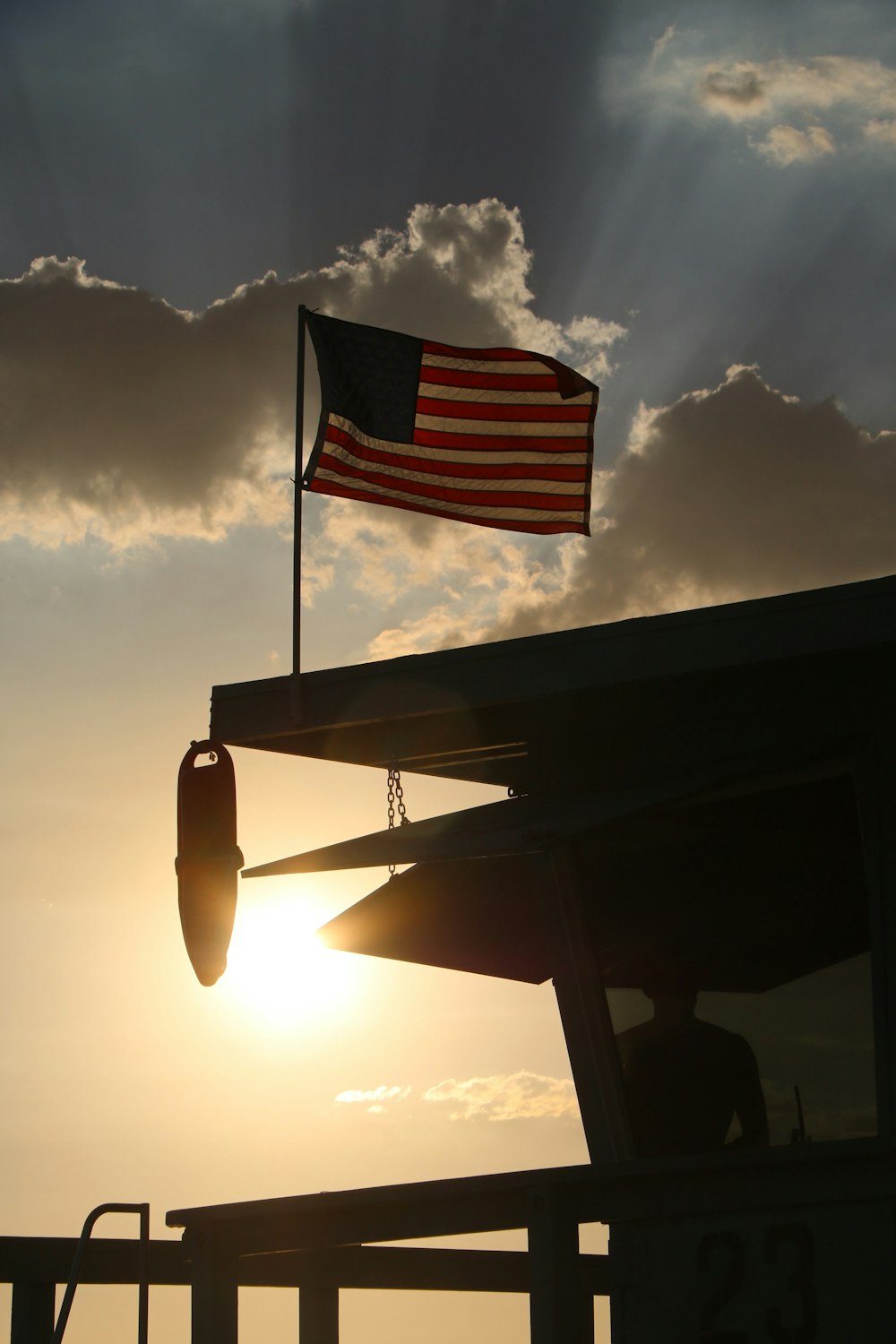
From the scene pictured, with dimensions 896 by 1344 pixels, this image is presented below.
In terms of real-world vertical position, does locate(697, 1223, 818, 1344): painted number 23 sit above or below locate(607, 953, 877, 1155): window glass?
below

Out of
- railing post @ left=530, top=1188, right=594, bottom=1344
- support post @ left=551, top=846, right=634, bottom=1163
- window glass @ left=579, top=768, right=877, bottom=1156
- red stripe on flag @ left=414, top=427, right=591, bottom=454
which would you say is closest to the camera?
railing post @ left=530, top=1188, right=594, bottom=1344

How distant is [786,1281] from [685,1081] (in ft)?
7.80

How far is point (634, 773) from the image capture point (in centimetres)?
870

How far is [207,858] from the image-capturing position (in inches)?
344

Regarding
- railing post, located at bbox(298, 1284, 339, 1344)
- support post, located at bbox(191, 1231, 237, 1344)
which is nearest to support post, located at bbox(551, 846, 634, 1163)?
railing post, located at bbox(298, 1284, 339, 1344)

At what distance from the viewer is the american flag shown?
396 inches

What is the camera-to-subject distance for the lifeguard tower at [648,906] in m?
5.79

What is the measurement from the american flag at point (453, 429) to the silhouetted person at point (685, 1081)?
3668 mm

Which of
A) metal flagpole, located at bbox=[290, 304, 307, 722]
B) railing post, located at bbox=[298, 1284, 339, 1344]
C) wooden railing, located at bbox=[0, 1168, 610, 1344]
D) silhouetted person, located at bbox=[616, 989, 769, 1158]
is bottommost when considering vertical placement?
railing post, located at bbox=[298, 1284, 339, 1344]

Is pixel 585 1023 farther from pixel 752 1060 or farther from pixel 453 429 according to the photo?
pixel 453 429

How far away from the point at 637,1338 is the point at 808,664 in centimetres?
337

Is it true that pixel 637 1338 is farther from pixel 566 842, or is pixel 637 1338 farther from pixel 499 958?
pixel 499 958

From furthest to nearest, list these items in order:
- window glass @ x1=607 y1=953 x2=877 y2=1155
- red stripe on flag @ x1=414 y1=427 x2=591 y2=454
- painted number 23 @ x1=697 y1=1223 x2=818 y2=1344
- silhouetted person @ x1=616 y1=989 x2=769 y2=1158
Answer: red stripe on flag @ x1=414 y1=427 x2=591 y2=454
silhouetted person @ x1=616 y1=989 x2=769 y2=1158
window glass @ x1=607 y1=953 x2=877 y2=1155
painted number 23 @ x1=697 y1=1223 x2=818 y2=1344

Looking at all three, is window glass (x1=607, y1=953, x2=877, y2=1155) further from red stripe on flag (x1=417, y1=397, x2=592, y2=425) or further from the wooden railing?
red stripe on flag (x1=417, y1=397, x2=592, y2=425)
